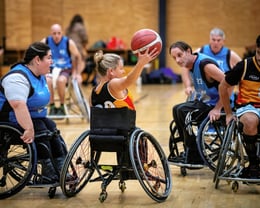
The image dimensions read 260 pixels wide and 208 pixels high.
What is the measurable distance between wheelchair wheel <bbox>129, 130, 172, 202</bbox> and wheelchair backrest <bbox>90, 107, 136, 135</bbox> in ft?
0.30

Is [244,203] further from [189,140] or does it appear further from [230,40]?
[230,40]

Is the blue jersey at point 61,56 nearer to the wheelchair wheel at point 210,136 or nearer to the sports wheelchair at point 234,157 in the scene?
the wheelchair wheel at point 210,136

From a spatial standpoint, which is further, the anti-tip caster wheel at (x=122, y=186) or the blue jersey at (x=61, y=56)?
the blue jersey at (x=61, y=56)

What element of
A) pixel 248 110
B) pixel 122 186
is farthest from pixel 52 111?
pixel 248 110

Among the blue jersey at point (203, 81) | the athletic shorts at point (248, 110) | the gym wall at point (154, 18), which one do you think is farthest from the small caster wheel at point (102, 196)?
the gym wall at point (154, 18)

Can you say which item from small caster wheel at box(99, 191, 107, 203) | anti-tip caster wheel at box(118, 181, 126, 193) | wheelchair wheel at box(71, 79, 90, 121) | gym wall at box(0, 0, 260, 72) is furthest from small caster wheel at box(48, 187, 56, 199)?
gym wall at box(0, 0, 260, 72)

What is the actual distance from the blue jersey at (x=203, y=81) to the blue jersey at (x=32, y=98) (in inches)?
49.5

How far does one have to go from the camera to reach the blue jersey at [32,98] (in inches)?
167

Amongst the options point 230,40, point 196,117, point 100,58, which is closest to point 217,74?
point 196,117

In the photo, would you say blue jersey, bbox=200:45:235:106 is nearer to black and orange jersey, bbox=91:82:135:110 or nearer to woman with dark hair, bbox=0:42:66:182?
black and orange jersey, bbox=91:82:135:110

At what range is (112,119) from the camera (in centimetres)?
415

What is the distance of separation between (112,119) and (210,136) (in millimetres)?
1215

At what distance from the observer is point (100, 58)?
4309mm

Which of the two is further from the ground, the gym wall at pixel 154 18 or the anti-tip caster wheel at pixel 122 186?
the gym wall at pixel 154 18
